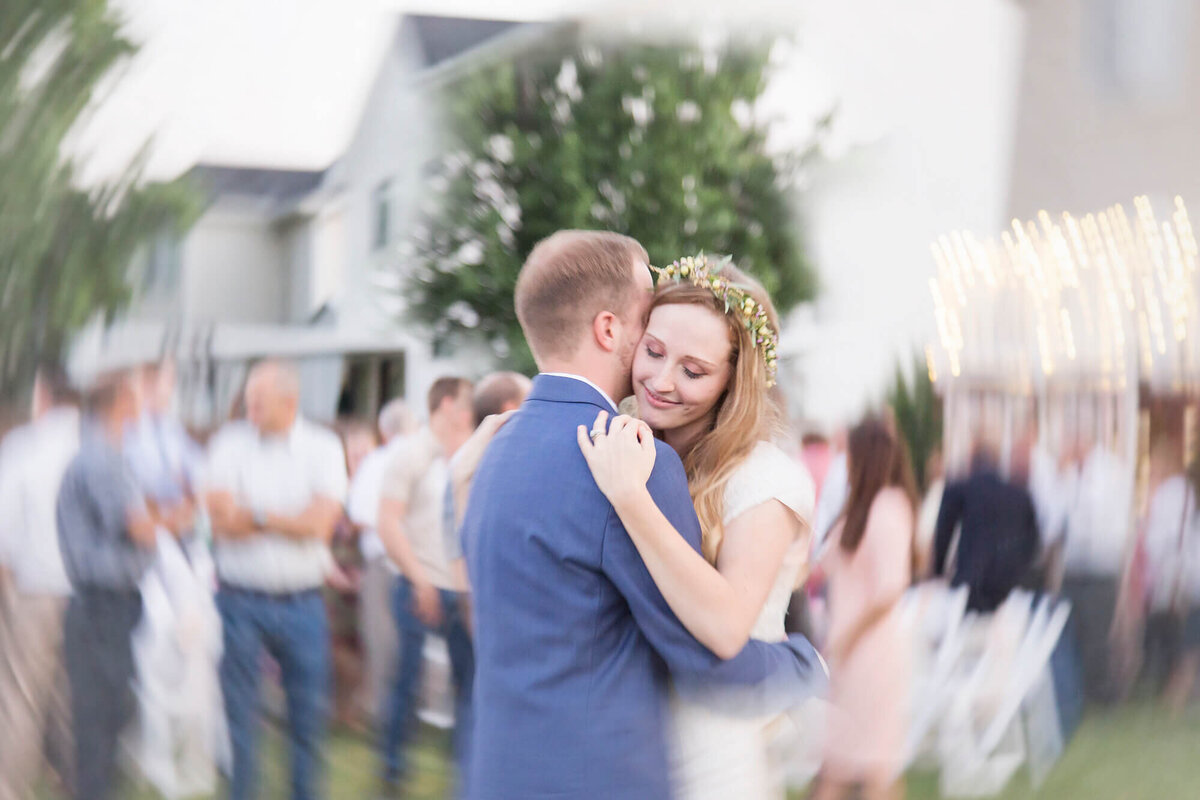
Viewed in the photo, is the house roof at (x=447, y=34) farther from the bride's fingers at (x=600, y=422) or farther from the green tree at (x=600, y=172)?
the bride's fingers at (x=600, y=422)

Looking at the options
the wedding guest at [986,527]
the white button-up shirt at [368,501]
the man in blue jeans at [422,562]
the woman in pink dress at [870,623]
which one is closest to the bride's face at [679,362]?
the woman in pink dress at [870,623]

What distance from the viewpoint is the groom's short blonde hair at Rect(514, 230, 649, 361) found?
159 cm

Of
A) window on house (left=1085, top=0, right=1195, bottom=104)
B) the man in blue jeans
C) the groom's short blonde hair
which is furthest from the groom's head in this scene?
window on house (left=1085, top=0, right=1195, bottom=104)

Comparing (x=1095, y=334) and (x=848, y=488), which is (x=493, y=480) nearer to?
(x=848, y=488)

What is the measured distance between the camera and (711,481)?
1.70 metres

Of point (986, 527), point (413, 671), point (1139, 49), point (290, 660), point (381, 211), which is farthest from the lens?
point (1139, 49)

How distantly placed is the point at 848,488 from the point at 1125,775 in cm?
232

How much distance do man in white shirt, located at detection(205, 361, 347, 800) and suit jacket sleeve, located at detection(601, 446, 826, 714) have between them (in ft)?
6.77

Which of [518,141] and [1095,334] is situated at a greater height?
[518,141]

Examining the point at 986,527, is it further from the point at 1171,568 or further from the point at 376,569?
the point at 376,569

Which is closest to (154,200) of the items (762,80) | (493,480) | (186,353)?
(186,353)

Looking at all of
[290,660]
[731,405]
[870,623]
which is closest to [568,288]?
[731,405]

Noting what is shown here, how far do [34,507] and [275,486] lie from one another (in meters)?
0.81

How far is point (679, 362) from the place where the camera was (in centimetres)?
171
